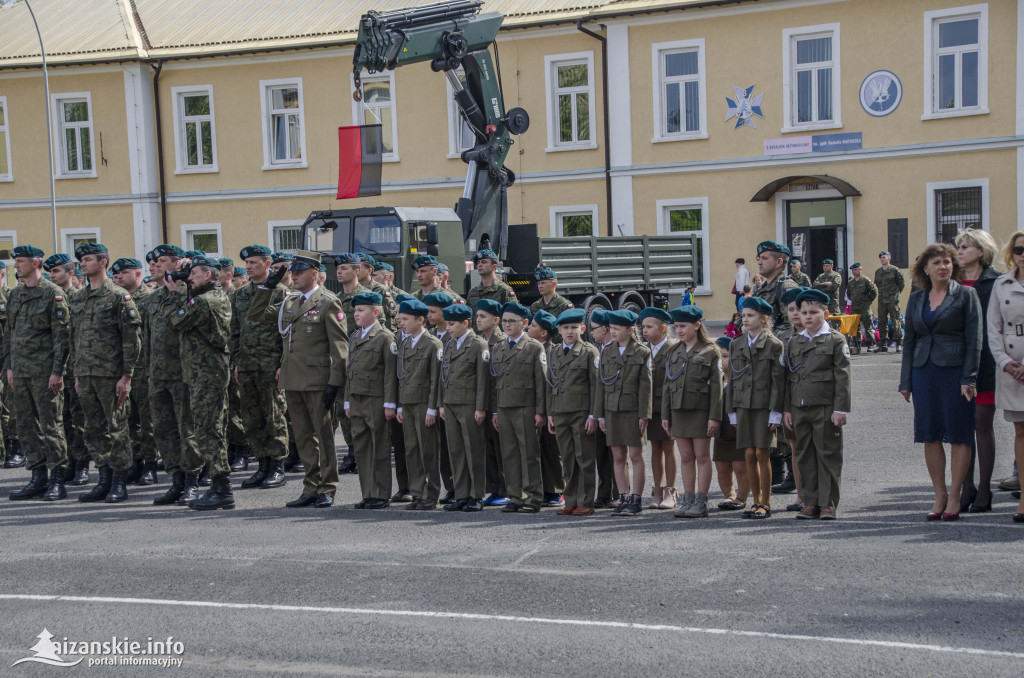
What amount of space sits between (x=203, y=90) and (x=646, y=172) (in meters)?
12.2

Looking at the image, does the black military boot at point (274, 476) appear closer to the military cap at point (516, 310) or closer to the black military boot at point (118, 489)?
the black military boot at point (118, 489)

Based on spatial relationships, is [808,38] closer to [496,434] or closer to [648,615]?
[496,434]

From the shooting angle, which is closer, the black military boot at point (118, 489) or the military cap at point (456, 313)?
the military cap at point (456, 313)

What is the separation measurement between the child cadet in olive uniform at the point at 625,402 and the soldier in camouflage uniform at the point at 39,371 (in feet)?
16.2

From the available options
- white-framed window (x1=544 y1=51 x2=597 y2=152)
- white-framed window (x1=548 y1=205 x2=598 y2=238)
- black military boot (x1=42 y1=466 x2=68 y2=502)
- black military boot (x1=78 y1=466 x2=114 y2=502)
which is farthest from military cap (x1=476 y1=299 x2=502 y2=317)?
white-framed window (x1=544 y1=51 x2=597 y2=152)

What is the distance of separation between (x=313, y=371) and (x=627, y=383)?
271cm

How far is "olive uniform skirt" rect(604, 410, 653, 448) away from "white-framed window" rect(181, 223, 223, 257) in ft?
78.1

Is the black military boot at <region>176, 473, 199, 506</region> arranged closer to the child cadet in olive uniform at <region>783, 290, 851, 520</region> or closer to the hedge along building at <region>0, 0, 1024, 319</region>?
the child cadet in olive uniform at <region>783, 290, 851, 520</region>

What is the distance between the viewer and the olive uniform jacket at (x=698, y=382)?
8562mm

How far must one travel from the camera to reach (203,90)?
3059 centimetres

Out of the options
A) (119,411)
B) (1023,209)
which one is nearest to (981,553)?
(119,411)

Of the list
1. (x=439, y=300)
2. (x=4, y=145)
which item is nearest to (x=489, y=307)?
(x=439, y=300)

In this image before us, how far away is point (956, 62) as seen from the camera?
2442 cm

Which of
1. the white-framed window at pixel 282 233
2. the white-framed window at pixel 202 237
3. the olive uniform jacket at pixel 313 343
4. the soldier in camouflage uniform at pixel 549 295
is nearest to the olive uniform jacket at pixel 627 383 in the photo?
the olive uniform jacket at pixel 313 343
